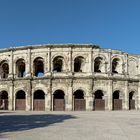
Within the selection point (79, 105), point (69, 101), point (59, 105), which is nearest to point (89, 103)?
point (79, 105)

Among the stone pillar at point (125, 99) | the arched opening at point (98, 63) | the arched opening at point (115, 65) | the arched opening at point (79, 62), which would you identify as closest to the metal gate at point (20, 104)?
the arched opening at point (79, 62)

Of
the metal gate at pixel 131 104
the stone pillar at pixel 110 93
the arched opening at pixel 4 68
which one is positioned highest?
the arched opening at pixel 4 68

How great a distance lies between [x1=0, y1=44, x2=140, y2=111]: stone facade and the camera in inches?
1467

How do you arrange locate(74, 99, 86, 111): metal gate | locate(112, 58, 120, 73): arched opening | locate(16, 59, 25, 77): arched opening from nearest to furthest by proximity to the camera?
locate(74, 99, 86, 111): metal gate
locate(16, 59, 25, 77): arched opening
locate(112, 58, 120, 73): arched opening

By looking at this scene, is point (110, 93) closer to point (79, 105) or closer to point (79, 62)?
point (79, 105)

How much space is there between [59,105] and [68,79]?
384 centimetres

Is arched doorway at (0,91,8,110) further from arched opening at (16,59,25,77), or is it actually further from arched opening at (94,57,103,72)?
arched opening at (94,57,103,72)

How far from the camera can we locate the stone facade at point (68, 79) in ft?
122

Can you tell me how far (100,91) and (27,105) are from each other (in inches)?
425

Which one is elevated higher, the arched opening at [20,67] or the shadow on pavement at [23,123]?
the arched opening at [20,67]

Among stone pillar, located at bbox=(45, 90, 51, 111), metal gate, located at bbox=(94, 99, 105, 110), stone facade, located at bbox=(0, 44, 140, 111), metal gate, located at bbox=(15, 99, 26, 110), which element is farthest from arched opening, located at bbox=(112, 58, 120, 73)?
metal gate, located at bbox=(15, 99, 26, 110)

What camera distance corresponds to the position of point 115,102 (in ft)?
127

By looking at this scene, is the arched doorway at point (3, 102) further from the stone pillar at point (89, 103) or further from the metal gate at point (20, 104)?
the stone pillar at point (89, 103)

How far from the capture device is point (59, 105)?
37.6 metres
